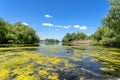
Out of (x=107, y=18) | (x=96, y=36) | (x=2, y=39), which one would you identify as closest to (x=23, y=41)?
(x=2, y=39)

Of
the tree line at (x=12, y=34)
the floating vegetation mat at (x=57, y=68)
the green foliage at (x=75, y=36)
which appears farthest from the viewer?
the green foliage at (x=75, y=36)

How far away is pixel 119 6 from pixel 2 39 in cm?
4760

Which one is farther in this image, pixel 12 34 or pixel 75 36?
pixel 75 36

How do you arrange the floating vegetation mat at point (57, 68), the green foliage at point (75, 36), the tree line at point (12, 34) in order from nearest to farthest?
1. the floating vegetation mat at point (57, 68)
2. the tree line at point (12, 34)
3. the green foliage at point (75, 36)

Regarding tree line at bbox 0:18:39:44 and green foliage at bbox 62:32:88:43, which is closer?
tree line at bbox 0:18:39:44

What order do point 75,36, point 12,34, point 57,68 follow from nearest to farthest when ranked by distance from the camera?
1. point 57,68
2. point 12,34
3. point 75,36

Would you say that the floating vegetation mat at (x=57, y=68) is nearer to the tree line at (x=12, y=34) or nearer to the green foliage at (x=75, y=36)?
the tree line at (x=12, y=34)

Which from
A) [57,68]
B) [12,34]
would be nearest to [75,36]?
[12,34]

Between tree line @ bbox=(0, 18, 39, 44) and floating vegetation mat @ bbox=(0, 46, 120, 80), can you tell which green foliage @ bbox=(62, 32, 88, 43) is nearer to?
tree line @ bbox=(0, 18, 39, 44)

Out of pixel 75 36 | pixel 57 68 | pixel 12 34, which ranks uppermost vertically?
pixel 75 36

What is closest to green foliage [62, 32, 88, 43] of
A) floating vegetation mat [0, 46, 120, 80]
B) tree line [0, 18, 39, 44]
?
tree line [0, 18, 39, 44]

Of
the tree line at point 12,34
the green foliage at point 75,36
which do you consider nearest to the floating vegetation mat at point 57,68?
the tree line at point 12,34

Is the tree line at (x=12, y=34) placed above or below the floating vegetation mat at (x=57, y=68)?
above

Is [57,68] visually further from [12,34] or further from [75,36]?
[75,36]
